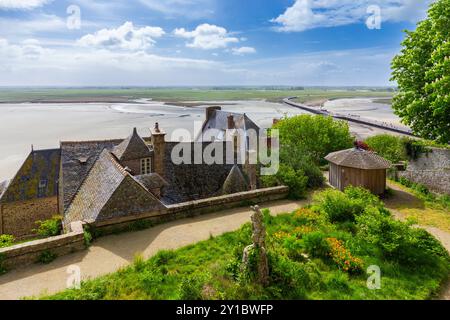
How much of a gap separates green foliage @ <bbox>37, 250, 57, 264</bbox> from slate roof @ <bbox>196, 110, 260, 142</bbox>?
25228 mm

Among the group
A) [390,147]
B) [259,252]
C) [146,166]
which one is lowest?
[259,252]

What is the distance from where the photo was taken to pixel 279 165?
19.2 metres

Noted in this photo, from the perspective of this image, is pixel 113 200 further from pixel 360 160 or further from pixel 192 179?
pixel 360 160

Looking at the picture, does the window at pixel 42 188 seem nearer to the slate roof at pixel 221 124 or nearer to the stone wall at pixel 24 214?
the stone wall at pixel 24 214

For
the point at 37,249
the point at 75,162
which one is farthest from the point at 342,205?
the point at 75,162

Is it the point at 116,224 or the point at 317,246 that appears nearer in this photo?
the point at 317,246

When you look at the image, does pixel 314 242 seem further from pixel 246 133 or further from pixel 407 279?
pixel 246 133

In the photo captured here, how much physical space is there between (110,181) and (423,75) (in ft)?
62.9

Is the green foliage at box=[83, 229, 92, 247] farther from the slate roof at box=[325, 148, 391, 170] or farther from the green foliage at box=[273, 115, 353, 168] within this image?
the green foliage at box=[273, 115, 353, 168]

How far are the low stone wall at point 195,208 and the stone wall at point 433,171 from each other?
10760mm

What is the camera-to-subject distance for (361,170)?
60.5ft

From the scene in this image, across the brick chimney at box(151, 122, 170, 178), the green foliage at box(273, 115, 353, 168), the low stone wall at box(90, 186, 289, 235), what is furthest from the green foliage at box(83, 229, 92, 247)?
the green foliage at box(273, 115, 353, 168)

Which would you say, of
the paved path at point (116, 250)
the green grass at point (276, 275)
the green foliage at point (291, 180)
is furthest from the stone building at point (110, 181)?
the green grass at point (276, 275)

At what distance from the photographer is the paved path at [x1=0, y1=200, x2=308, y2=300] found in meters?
9.48
